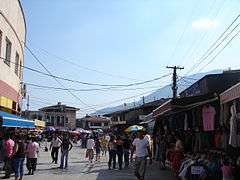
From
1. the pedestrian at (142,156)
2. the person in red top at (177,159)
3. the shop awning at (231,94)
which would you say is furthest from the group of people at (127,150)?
the shop awning at (231,94)

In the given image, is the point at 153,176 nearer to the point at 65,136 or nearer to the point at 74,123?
the point at 65,136

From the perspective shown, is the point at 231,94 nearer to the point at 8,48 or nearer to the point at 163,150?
the point at 163,150

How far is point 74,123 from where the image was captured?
121125mm

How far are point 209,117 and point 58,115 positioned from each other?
104976 mm

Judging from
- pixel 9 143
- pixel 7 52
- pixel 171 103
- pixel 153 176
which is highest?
pixel 7 52

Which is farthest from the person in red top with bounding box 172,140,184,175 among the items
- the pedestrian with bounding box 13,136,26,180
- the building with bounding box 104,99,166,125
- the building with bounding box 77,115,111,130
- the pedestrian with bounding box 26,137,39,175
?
the building with bounding box 77,115,111,130

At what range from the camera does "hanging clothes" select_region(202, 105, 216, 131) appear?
15.4 metres

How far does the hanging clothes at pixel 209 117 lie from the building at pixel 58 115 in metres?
99.2

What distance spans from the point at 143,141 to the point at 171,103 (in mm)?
2119

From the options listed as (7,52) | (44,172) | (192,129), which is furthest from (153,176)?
(7,52)

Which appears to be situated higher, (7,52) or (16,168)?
(7,52)

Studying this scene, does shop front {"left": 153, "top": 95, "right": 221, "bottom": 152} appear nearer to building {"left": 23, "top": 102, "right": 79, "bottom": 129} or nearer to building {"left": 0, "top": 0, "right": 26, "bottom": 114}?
building {"left": 0, "top": 0, "right": 26, "bottom": 114}

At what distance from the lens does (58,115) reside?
390 ft

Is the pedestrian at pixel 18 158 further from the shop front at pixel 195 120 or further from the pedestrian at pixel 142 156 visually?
the shop front at pixel 195 120
